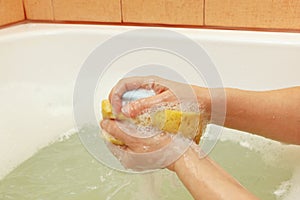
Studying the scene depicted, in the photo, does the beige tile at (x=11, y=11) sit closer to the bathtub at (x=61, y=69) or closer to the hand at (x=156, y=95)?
the bathtub at (x=61, y=69)

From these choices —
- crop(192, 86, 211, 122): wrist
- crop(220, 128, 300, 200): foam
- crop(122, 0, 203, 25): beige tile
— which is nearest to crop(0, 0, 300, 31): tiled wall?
crop(122, 0, 203, 25): beige tile

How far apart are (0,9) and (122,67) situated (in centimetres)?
40

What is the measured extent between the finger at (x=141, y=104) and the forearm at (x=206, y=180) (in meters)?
0.09

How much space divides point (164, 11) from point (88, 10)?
0.23m

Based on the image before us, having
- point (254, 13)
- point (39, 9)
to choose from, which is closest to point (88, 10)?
point (39, 9)

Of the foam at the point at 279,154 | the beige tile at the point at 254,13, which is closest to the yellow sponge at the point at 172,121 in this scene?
the foam at the point at 279,154

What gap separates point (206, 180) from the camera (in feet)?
2.08

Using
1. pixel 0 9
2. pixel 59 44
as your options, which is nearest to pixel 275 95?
pixel 59 44

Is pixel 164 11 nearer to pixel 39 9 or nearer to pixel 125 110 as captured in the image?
pixel 39 9

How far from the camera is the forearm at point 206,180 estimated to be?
0.62 metres

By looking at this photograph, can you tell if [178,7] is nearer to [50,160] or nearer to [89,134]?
[89,134]

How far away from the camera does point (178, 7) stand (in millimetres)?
1173

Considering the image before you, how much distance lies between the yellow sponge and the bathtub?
0.36 metres

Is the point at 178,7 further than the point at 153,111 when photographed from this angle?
Yes
